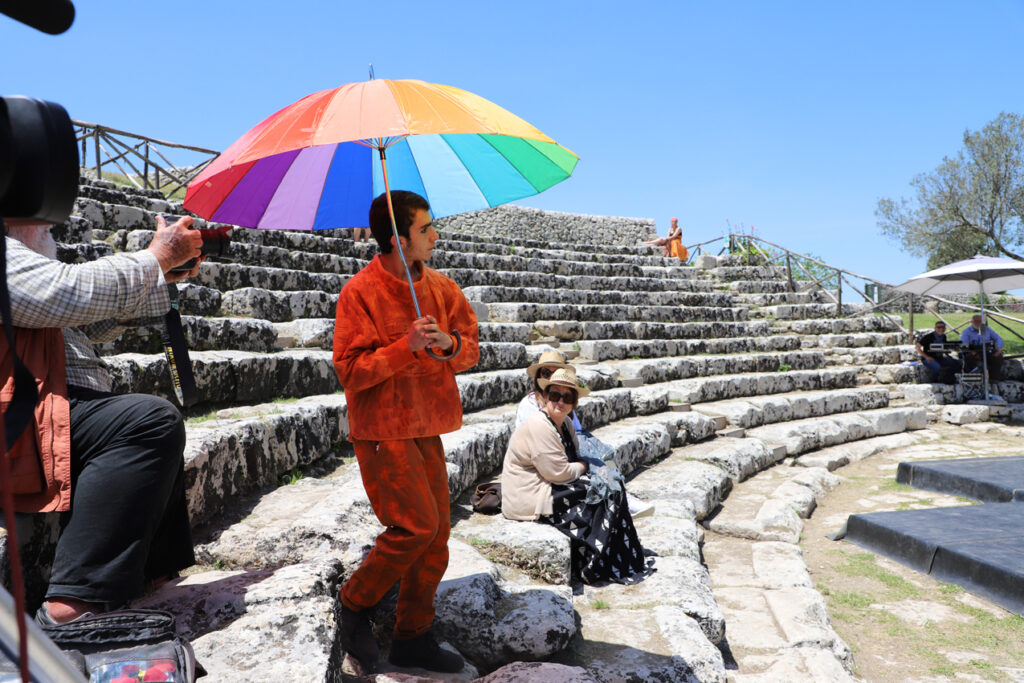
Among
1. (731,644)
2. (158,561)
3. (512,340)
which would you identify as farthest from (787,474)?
(158,561)

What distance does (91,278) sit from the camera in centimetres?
184

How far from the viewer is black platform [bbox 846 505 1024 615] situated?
4.65 metres

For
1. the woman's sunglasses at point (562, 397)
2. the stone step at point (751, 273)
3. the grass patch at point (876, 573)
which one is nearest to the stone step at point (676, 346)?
the stone step at point (751, 273)

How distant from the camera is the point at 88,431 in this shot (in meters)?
1.90

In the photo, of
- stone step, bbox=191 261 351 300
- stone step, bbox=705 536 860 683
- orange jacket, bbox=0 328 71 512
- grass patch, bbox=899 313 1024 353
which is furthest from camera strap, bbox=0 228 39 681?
grass patch, bbox=899 313 1024 353

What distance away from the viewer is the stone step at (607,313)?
31.8 ft

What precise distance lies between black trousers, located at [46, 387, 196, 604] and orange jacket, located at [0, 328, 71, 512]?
0.16ft

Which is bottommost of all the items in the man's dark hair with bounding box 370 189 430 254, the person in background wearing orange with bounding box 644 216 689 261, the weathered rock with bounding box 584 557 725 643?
the weathered rock with bounding box 584 557 725 643

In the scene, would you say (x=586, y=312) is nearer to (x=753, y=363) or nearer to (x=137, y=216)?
(x=753, y=363)

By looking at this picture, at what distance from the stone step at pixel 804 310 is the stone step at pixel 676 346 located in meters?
1.08

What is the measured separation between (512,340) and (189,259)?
22.2ft

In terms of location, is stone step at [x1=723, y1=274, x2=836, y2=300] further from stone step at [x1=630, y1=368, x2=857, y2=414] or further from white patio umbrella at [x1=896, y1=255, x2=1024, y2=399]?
stone step at [x1=630, y1=368, x2=857, y2=414]

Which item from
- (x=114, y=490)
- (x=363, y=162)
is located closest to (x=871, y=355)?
(x=363, y=162)

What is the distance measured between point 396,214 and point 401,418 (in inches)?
27.7
